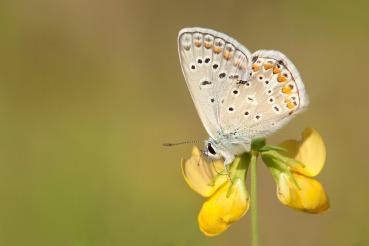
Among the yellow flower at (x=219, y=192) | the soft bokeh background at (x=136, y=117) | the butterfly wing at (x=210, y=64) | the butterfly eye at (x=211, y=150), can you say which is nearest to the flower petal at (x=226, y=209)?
the yellow flower at (x=219, y=192)

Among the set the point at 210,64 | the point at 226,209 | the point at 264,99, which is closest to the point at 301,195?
the point at 226,209

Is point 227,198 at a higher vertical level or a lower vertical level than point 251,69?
lower

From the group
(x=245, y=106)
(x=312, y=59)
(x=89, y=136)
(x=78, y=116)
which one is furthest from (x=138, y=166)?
(x=245, y=106)

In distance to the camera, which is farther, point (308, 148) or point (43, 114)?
point (43, 114)

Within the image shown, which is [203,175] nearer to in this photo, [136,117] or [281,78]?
[281,78]

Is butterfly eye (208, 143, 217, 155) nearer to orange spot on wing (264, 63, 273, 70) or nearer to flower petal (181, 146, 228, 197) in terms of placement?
flower petal (181, 146, 228, 197)

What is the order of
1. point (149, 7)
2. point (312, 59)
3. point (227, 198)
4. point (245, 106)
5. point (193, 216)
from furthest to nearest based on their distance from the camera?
1. point (149, 7)
2. point (312, 59)
3. point (193, 216)
4. point (245, 106)
5. point (227, 198)

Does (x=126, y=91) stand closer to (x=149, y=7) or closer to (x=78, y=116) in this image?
(x=78, y=116)

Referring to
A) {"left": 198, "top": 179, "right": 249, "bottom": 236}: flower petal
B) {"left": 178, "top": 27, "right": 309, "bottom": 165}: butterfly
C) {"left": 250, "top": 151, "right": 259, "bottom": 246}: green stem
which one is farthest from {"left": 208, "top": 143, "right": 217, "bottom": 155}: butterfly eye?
{"left": 250, "top": 151, "right": 259, "bottom": 246}: green stem
